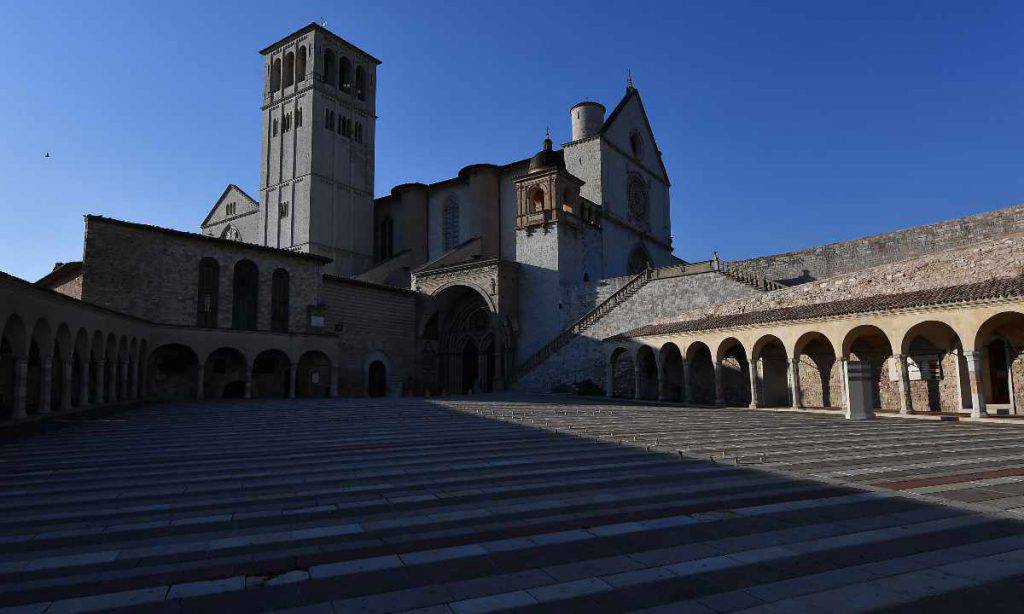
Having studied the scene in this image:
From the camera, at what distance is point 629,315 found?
29.8 metres

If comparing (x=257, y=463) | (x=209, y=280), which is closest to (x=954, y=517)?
(x=257, y=463)

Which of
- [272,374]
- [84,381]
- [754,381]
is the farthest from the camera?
[272,374]

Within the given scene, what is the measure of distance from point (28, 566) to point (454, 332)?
34.0 m

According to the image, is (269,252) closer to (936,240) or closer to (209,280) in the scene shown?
(209,280)

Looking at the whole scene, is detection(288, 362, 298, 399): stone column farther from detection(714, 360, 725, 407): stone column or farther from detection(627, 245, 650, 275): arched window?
detection(627, 245, 650, 275): arched window

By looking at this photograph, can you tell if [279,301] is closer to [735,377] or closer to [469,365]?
[469,365]

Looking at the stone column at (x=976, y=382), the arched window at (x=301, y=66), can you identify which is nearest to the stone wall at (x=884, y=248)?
the stone column at (x=976, y=382)

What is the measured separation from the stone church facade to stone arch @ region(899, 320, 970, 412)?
8cm

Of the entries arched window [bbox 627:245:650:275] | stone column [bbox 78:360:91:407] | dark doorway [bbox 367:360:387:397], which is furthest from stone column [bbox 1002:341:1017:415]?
dark doorway [bbox 367:360:387:397]

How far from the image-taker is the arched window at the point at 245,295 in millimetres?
27750

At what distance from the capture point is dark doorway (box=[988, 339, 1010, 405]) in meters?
18.1

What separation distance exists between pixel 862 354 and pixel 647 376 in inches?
381

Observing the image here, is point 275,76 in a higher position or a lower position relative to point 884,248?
higher


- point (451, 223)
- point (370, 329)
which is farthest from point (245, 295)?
point (451, 223)
